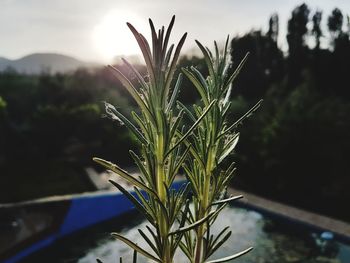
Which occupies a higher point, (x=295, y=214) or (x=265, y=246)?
(x=295, y=214)

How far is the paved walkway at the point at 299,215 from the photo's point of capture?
11.1 meters

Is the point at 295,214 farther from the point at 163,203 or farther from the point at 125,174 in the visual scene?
the point at 125,174

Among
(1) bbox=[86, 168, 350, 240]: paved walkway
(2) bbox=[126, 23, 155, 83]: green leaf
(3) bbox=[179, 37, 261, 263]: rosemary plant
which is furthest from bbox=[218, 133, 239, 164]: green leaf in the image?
(1) bbox=[86, 168, 350, 240]: paved walkway

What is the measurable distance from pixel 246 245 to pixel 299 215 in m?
2.64

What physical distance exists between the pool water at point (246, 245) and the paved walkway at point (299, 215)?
30 centimetres

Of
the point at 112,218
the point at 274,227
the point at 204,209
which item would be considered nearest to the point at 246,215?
the point at 274,227

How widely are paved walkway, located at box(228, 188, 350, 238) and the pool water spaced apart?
30 centimetres

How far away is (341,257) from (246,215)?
3.69 metres

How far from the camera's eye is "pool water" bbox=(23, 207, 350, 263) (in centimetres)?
992

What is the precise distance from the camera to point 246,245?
1051 cm

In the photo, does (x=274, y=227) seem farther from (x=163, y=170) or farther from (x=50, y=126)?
(x=50, y=126)

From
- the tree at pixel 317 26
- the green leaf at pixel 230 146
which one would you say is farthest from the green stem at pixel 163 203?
the tree at pixel 317 26

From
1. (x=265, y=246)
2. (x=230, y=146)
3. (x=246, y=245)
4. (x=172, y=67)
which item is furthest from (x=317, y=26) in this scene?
(x=172, y=67)

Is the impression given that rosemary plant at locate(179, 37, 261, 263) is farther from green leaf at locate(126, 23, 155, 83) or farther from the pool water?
the pool water
